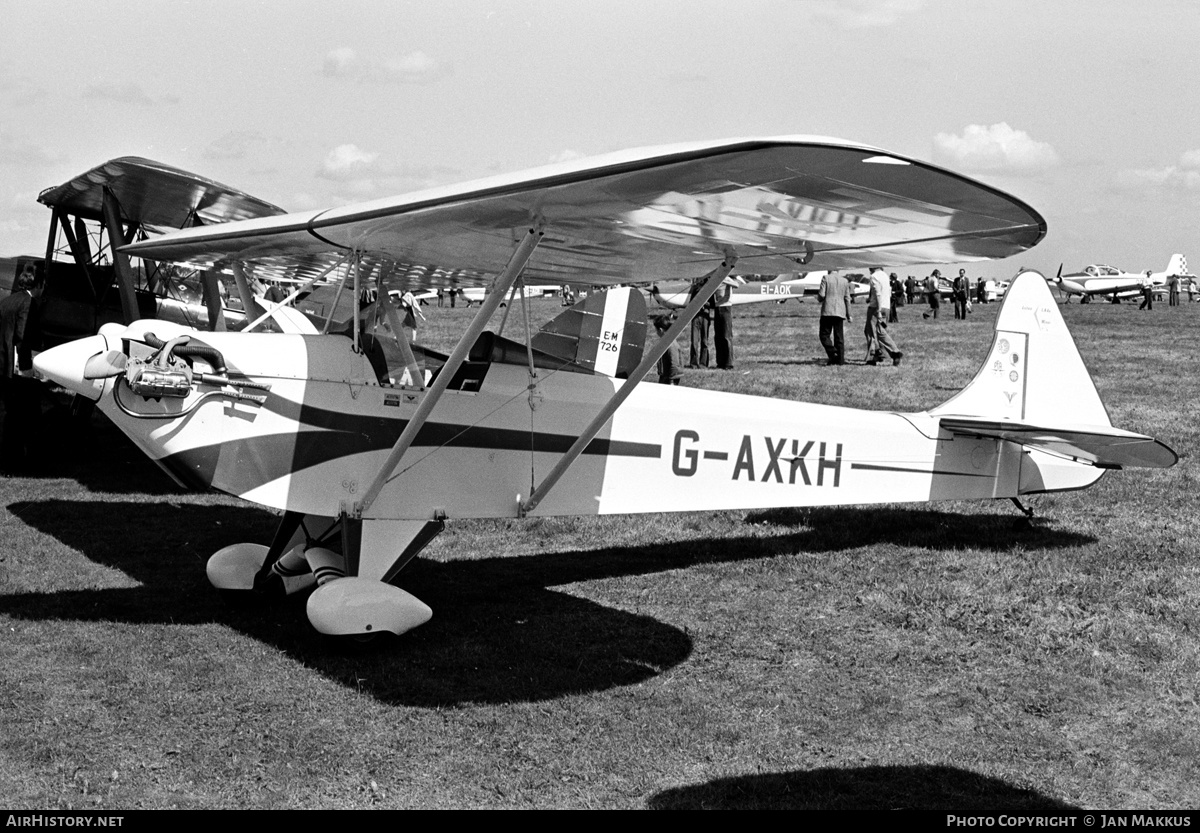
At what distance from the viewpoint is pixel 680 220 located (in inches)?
196

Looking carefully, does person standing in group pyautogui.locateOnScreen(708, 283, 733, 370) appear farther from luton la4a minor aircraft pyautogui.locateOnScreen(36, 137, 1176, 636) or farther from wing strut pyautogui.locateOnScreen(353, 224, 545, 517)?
wing strut pyautogui.locateOnScreen(353, 224, 545, 517)

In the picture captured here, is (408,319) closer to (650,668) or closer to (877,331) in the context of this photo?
(650,668)

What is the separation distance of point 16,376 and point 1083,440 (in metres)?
10.1

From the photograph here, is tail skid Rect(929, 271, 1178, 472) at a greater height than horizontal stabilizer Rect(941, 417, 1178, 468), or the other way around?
tail skid Rect(929, 271, 1178, 472)

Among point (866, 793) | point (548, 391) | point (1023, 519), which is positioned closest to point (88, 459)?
point (548, 391)

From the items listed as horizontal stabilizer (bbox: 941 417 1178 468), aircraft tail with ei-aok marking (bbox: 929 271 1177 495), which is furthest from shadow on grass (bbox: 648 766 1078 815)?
aircraft tail with ei-aok marking (bbox: 929 271 1177 495)

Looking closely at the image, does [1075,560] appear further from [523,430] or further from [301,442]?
[301,442]

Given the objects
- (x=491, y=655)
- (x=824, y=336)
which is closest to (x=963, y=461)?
(x=491, y=655)

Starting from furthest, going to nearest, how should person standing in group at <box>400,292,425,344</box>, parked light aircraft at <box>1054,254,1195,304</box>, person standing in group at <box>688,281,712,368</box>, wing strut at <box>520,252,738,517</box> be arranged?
parked light aircraft at <box>1054,254,1195,304</box> → person standing in group at <box>688,281,712,368</box> → person standing in group at <box>400,292,425,344</box> → wing strut at <box>520,252,738,517</box>

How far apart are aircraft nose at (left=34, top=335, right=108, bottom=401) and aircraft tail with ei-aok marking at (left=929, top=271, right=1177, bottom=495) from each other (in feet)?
18.6

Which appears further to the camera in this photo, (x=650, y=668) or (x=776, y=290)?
(x=776, y=290)

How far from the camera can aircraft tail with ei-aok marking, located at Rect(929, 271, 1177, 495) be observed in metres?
8.05

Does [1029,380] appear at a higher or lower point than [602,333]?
lower

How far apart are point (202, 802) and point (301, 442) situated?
7.56 feet
